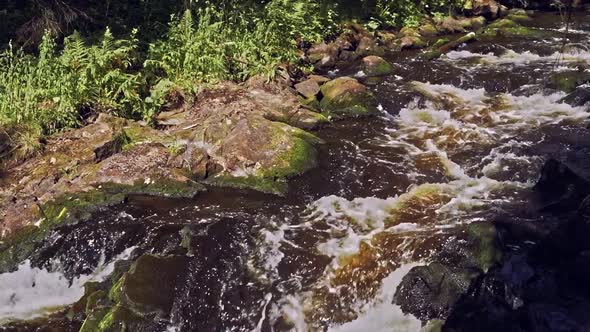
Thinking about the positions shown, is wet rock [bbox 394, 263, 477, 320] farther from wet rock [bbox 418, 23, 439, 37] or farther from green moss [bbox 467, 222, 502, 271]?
wet rock [bbox 418, 23, 439, 37]

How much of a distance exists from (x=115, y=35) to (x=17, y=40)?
7.24ft

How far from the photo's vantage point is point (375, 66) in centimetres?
1359

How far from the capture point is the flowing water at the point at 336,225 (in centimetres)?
643

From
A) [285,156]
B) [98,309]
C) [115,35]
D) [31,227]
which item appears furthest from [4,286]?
[115,35]

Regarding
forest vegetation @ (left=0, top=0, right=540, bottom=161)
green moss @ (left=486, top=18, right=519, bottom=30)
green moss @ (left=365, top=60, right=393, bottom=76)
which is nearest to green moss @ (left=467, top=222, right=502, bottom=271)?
forest vegetation @ (left=0, top=0, right=540, bottom=161)

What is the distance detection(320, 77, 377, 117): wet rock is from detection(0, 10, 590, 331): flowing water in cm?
39

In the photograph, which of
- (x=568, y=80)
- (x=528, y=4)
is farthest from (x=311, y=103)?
(x=528, y=4)

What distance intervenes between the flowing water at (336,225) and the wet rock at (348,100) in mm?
388

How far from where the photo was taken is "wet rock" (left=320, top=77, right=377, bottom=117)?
11312 millimetres

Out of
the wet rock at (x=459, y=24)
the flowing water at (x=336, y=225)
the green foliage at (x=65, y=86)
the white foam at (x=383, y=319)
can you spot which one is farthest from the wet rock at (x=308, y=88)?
the wet rock at (x=459, y=24)

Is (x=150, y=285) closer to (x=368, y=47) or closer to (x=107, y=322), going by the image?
(x=107, y=322)

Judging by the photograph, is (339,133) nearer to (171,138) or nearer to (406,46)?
(171,138)

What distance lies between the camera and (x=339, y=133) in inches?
414

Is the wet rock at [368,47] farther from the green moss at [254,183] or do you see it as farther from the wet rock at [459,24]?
the green moss at [254,183]
